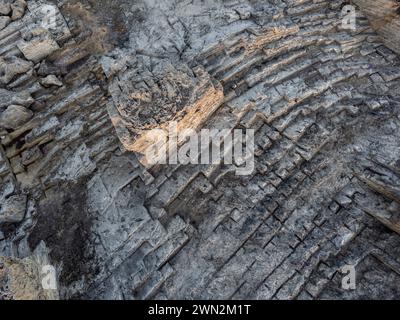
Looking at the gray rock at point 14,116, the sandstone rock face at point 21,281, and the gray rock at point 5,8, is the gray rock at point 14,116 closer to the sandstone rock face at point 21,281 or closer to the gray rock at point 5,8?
the gray rock at point 5,8

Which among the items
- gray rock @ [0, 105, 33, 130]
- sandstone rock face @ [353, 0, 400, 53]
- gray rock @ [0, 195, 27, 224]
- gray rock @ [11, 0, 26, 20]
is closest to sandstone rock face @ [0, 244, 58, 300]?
gray rock @ [0, 195, 27, 224]

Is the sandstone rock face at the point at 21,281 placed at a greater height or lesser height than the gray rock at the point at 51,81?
lesser

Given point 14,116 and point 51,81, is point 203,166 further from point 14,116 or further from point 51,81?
point 14,116

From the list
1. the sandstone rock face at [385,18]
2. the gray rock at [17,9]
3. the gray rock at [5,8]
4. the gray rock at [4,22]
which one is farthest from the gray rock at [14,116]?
the sandstone rock face at [385,18]

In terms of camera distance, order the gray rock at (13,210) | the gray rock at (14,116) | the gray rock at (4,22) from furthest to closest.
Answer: the gray rock at (4,22), the gray rock at (14,116), the gray rock at (13,210)

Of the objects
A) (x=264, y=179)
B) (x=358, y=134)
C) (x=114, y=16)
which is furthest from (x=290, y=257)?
(x=114, y=16)

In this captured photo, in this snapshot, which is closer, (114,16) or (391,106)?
(391,106)

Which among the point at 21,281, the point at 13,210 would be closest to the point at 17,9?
the point at 13,210

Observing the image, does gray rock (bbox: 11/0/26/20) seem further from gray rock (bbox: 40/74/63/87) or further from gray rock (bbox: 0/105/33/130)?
gray rock (bbox: 0/105/33/130)
